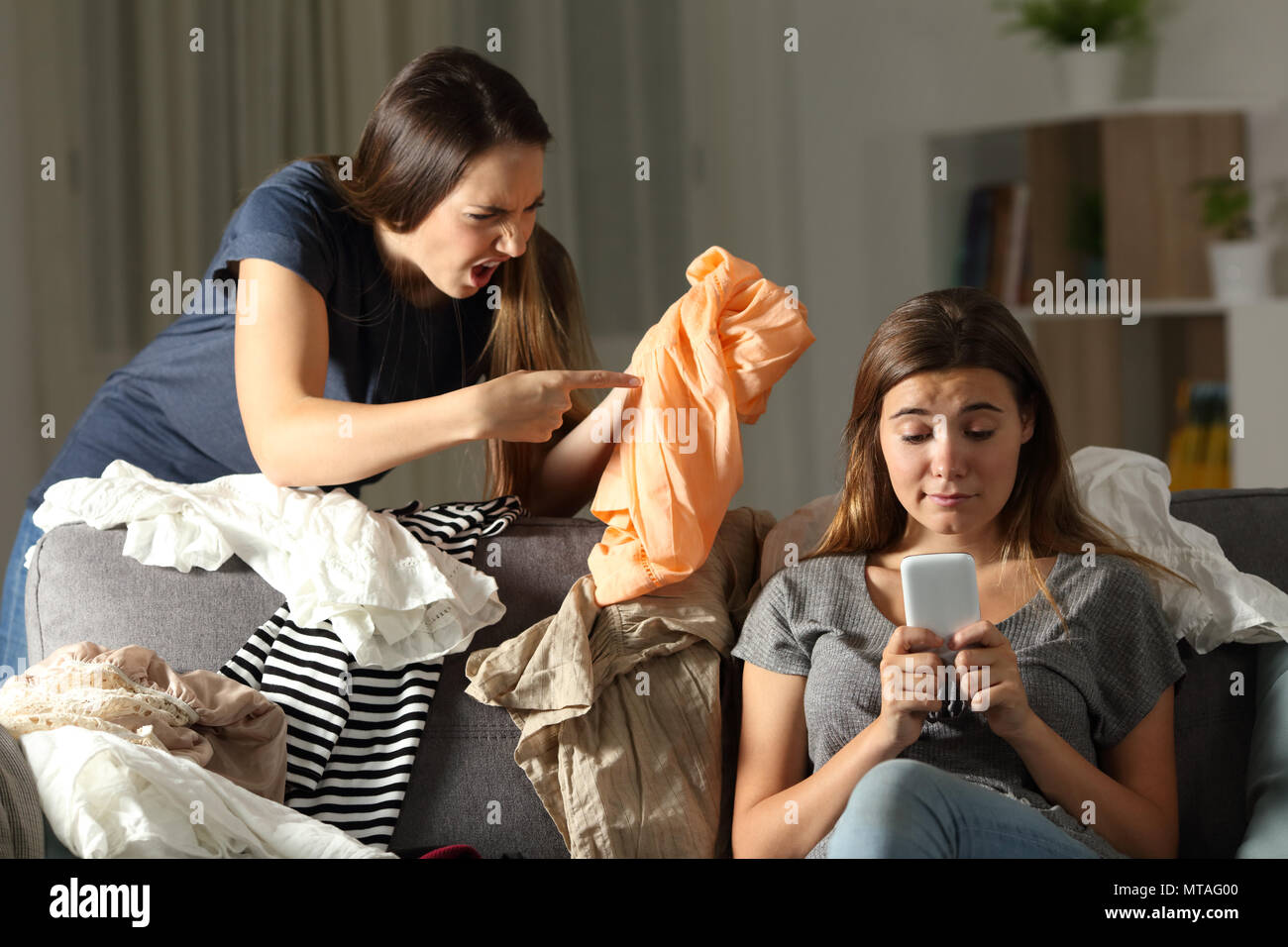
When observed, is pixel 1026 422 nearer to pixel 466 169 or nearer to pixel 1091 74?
A: pixel 466 169

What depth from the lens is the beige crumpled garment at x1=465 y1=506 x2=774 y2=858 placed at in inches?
56.1

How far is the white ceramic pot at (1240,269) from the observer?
2.98 m

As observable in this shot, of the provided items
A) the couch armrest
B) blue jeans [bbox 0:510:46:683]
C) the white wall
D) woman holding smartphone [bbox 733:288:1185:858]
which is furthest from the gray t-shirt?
the white wall

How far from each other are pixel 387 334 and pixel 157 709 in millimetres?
579

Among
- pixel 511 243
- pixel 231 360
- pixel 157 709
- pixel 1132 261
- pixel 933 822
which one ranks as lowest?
pixel 933 822

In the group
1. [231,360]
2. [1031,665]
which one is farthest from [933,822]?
[231,360]

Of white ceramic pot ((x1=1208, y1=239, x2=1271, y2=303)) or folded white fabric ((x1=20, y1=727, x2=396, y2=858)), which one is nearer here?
folded white fabric ((x1=20, y1=727, x2=396, y2=858))

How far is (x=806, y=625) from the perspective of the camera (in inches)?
56.2

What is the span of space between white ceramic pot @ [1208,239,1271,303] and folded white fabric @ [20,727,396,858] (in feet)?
8.25

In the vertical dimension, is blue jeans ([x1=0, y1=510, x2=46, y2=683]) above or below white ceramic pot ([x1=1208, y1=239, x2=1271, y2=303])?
below

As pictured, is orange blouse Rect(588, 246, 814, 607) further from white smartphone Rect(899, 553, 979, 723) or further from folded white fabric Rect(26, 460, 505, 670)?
white smartphone Rect(899, 553, 979, 723)

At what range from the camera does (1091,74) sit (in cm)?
303

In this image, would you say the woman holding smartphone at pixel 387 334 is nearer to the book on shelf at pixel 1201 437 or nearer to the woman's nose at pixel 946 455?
the woman's nose at pixel 946 455

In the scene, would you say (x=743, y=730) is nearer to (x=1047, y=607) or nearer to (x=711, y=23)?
(x=1047, y=607)
